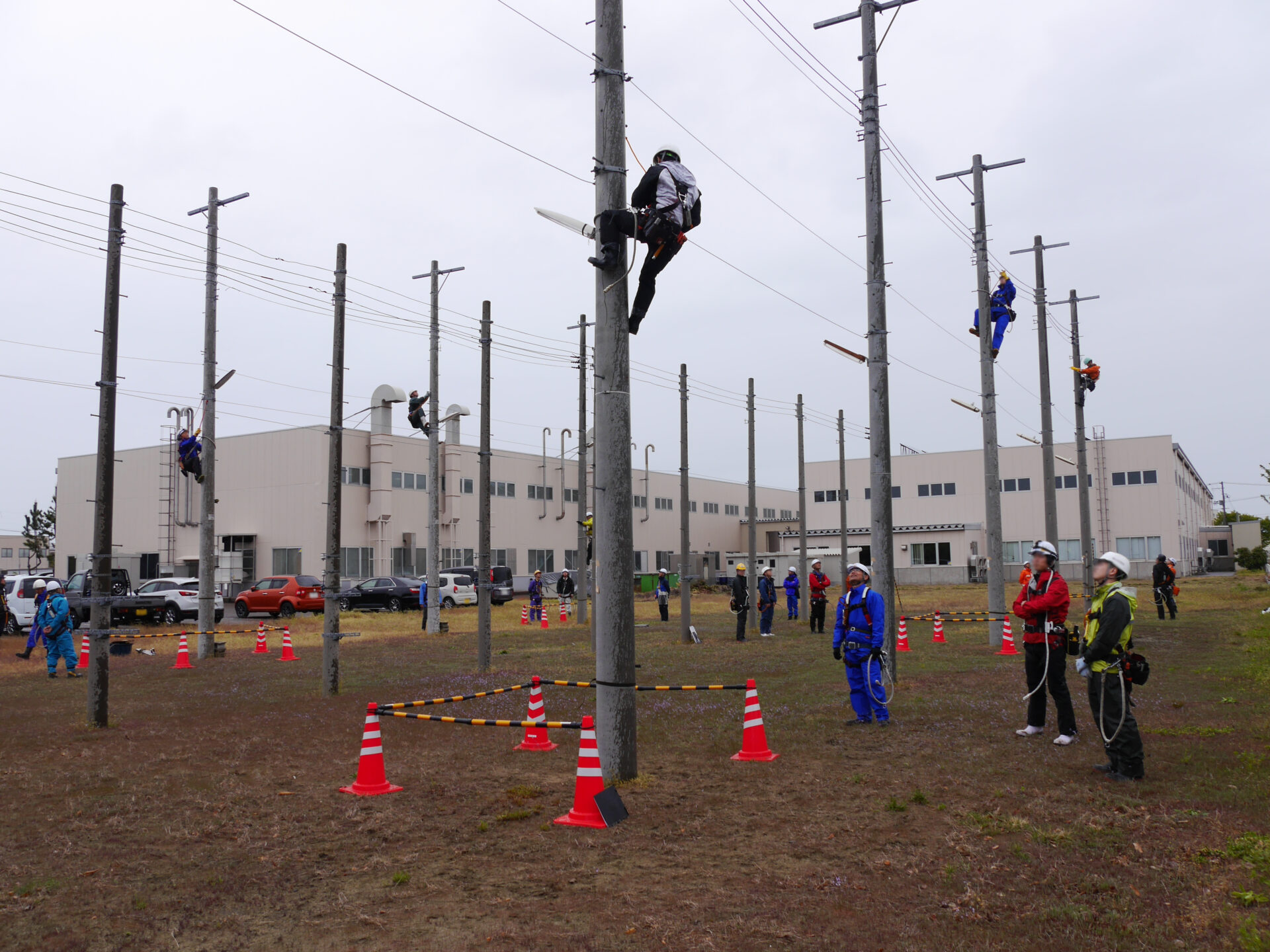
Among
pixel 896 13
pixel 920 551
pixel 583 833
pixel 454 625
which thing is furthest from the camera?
pixel 920 551

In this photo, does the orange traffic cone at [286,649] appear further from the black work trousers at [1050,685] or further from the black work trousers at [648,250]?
the black work trousers at [1050,685]

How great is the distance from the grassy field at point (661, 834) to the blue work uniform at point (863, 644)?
1.15ft

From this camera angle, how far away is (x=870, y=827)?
23.8ft

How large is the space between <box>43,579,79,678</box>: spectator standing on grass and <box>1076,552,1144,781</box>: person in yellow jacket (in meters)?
17.3

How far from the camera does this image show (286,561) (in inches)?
1970

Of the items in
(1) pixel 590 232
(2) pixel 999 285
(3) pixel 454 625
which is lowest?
(3) pixel 454 625

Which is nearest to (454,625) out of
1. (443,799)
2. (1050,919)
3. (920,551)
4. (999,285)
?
(999,285)

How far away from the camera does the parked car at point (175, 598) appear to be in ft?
105

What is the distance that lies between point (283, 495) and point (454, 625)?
74.5ft

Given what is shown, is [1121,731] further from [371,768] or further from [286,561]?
[286,561]

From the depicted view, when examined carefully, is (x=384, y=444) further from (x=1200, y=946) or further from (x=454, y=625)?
(x=1200, y=946)

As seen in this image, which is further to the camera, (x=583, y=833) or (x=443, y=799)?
(x=443, y=799)

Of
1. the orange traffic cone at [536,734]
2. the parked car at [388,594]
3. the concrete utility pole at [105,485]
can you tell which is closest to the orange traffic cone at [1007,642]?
the orange traffic cone at [536,734]

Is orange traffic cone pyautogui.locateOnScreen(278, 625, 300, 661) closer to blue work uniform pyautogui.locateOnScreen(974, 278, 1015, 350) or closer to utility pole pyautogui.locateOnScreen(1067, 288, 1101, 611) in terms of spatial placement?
blue work uniform pyautogui.locateOnScreen(974, 278, 1015, 350)
